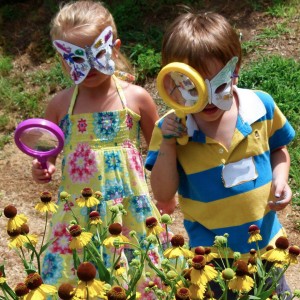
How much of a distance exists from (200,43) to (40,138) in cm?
66

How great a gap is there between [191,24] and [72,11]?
790mm

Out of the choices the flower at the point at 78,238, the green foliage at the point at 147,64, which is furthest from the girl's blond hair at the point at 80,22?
the green foliage at the point at 147,64

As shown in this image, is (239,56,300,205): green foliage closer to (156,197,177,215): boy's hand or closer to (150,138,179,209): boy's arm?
(156,197,177,215): boy's hand

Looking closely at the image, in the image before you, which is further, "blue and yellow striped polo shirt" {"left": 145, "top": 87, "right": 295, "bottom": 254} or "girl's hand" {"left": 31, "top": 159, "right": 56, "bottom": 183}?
"girl's hand" {"left": 31, "top": 159, "right": 56, "bottom": 183}

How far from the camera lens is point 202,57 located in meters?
1.97

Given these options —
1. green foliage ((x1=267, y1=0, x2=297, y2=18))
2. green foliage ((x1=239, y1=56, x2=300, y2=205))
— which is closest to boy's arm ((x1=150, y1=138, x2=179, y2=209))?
green foliage ((x1=239, y1=56, x2=300, y2=205))

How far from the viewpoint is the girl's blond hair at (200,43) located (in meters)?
1.97

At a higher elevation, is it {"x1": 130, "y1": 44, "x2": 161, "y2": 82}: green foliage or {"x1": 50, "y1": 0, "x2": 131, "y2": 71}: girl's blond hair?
{"x1": 50, "y1": 0, "x2": 131, "y2": 71}: girl's blond hair

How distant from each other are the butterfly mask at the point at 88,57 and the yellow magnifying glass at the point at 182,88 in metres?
0.68

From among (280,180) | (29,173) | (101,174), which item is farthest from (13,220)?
(29,173)

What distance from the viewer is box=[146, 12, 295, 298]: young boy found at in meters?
2.06

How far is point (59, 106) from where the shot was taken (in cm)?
283

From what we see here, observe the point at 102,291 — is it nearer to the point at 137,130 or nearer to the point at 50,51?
the point at 137,130

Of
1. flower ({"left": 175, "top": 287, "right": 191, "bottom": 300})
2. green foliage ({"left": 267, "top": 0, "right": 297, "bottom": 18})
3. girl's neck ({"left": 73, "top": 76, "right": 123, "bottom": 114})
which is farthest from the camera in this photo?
green foliage ({"left": 267, "top": 0, "right": 297, "bottom": 18})
